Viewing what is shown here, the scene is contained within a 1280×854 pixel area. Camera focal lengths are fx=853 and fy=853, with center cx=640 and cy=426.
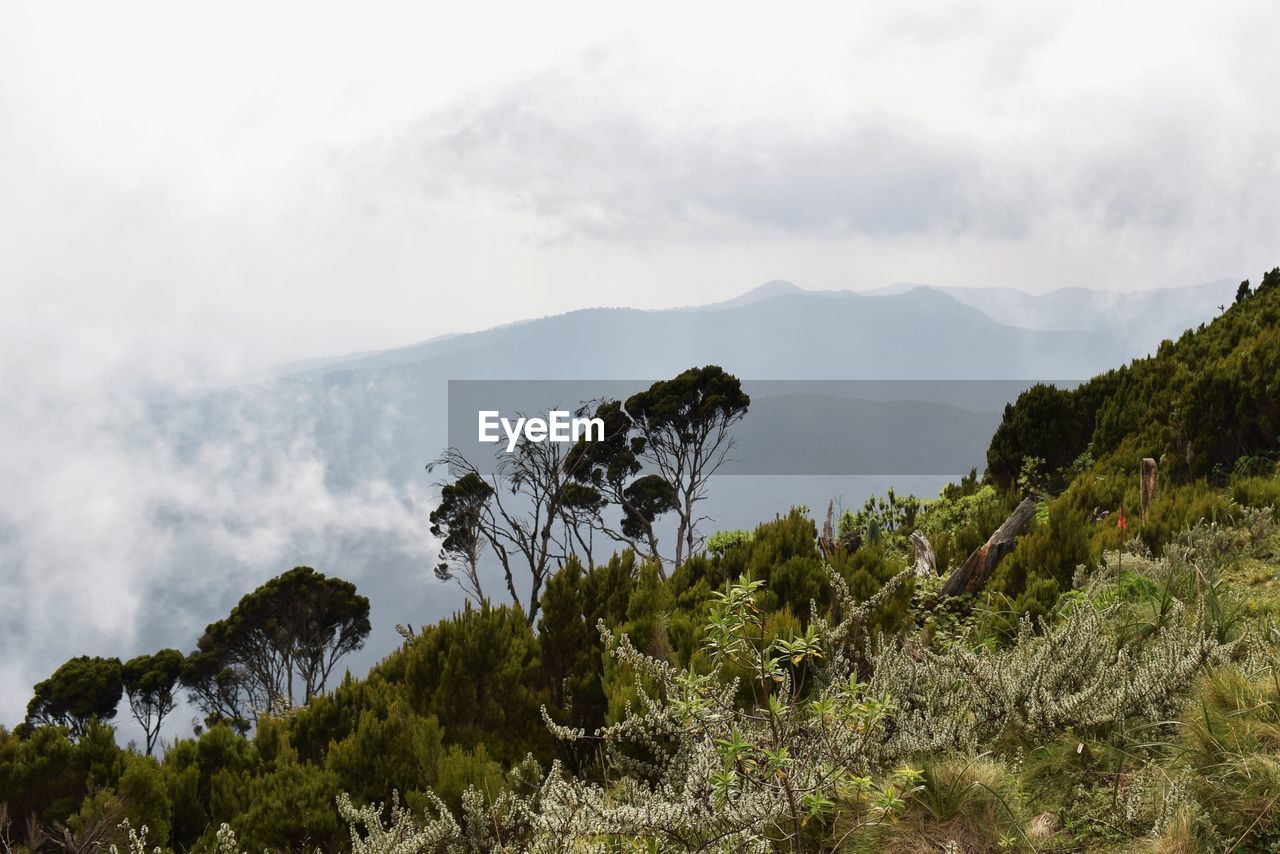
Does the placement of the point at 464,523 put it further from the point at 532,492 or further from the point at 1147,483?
the point at 1147,483

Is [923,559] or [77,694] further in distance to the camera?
[77,694]

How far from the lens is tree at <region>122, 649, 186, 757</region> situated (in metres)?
31.3

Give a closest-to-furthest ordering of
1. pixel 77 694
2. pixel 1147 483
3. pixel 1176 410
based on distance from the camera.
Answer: pixel 1147 483
pixel 1176 410
pixel 77 694

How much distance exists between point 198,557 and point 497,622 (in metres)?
152

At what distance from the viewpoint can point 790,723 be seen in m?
3.48

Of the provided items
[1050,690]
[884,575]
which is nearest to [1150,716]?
[1050,690]

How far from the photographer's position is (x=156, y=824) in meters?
4.49

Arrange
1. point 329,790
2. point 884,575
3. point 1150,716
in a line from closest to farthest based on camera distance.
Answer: point 1150,716 → point 329,790 → point 884,575

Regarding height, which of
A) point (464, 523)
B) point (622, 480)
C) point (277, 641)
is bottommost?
point (277, 641)

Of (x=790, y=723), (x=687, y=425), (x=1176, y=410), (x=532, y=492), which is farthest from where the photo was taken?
(x=687, y=425)

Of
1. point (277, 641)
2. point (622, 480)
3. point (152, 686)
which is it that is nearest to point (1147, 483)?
point (622, 480)

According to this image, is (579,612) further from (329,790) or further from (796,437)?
(796,437)

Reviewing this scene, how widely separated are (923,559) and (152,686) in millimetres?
32205

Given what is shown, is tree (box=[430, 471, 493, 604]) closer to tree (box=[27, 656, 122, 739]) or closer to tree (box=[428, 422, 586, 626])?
tree (box=[428, 422, 586, 626])
